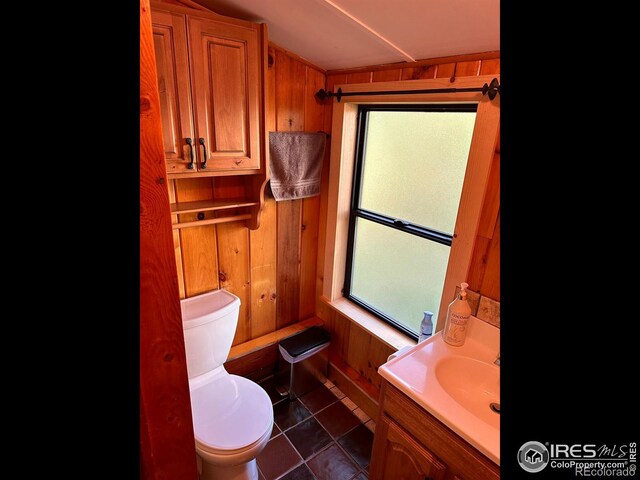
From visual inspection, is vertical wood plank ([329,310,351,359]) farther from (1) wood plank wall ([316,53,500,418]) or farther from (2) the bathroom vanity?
(2) the bathroom vanity

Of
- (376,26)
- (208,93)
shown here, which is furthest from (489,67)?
(208,93)

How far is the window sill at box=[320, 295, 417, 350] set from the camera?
188cm

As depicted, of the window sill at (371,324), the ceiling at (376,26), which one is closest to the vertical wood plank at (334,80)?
the ceiling at (376,26)

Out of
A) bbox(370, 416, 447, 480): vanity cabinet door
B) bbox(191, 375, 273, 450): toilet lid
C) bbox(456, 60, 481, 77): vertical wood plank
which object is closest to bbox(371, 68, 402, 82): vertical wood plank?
bbox(456, 60, 481, 77): vertical wood plank

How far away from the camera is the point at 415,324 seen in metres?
1.89

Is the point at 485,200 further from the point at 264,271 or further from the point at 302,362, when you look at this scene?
the point at 302,362

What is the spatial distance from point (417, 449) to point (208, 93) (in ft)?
5.18

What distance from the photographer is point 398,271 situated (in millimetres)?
1939

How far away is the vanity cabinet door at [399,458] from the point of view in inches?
44.4

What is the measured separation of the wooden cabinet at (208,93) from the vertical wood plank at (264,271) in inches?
11.5

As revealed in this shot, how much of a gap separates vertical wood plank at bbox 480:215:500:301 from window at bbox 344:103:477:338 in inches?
9.5

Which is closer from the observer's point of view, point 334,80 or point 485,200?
point 485,200
